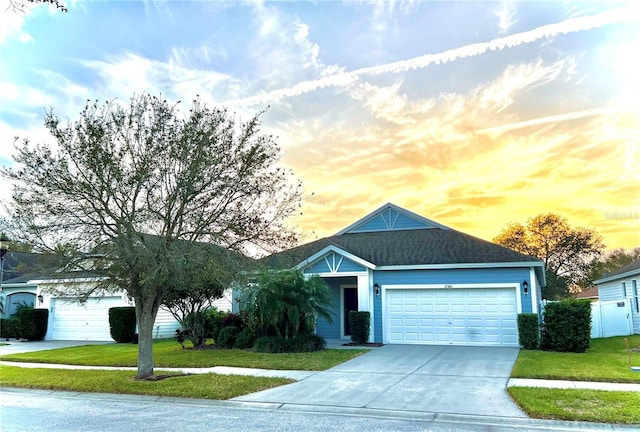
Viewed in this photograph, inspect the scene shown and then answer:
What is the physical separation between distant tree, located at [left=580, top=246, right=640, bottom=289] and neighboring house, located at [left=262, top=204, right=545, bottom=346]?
26528mm

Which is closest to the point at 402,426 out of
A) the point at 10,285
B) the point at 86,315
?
the point at 86,315

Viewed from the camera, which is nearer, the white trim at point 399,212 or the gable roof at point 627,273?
the white trim at point 399,212

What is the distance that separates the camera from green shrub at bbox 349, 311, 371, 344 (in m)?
17.5

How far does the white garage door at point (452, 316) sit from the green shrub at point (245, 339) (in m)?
5.00

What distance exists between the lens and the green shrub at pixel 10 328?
24094 millimetres

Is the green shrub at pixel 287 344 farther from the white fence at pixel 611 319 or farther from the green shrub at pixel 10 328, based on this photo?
the green shrub at pixel 10 328

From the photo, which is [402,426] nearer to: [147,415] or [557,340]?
[147,415]

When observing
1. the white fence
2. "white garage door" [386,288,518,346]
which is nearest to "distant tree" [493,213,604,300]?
the white fence

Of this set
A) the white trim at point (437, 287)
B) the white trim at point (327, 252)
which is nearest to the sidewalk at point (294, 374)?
the white trim at point (327, 252)

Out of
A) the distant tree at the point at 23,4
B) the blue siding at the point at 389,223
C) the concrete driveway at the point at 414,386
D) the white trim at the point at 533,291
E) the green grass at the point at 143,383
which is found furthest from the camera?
the blue siding at the point at 389,223

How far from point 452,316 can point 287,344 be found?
6.07 meters

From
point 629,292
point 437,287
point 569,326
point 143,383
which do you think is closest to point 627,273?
point 629,292

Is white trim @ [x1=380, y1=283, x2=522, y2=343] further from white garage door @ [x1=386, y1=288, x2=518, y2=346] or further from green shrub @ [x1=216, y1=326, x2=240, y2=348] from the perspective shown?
green shrub @ [x1=216, y1=326, x2=240, y2=348]

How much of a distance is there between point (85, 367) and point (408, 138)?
1249 centimetres
